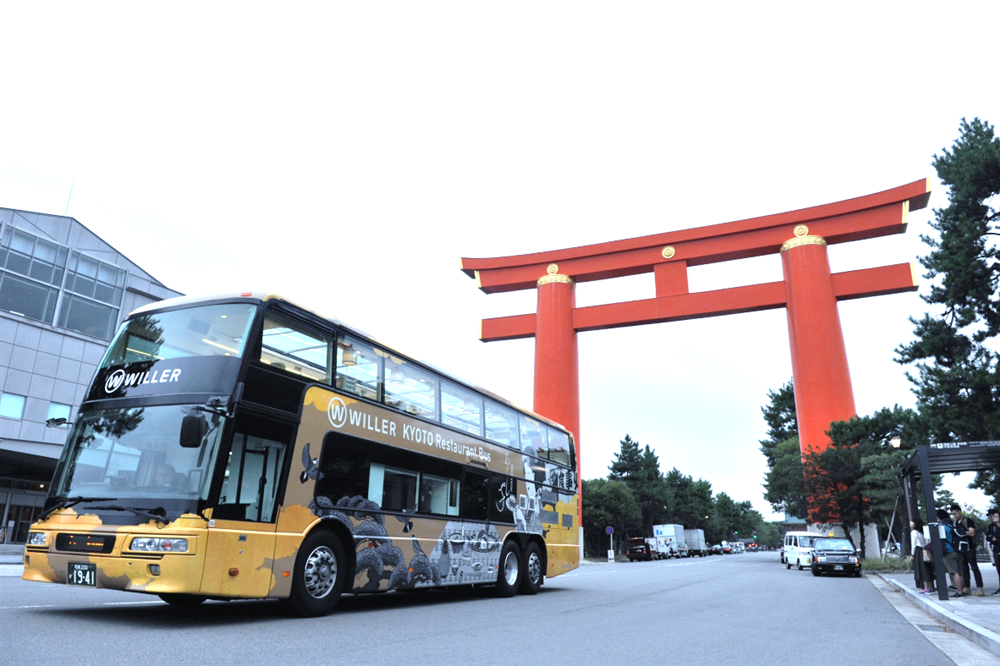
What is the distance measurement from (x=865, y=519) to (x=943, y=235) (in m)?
15.3

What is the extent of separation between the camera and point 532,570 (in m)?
13.1

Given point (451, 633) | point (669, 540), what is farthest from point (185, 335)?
point (669, 540)

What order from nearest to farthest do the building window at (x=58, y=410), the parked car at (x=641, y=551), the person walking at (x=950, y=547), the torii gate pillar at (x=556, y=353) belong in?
the person walking at (x=950, y=547)
the building window at (x=58, y=410)
the torii gate pillar at (x=556, y=353)
the parked car at (x=641, y=551)

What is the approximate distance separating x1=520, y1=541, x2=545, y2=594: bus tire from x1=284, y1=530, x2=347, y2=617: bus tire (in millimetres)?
5278

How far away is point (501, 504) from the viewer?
12062 mm

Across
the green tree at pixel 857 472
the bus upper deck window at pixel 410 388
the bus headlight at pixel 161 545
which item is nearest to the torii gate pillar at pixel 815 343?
the green tree at pixel 857 472

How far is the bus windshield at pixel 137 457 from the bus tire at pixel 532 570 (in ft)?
25.0

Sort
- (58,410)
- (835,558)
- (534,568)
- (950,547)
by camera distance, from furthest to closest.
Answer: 1. (58,410)
2. (835,558)
3. (534,568)
4. (950,547)

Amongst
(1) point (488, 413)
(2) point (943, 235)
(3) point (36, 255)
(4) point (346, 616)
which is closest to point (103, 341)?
(3) point (36, 255)

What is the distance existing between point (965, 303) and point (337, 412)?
18943 millimetres

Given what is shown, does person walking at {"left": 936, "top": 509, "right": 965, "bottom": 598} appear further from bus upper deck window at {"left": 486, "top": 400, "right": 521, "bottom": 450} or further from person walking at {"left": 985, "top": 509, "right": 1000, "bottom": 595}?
bus upper deck window at {"left": 486, "top": 400, "right": 521, "bottom": 450}

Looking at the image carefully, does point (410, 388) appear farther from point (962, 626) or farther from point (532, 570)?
point (962, 626)

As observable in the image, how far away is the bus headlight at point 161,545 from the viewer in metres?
6.39

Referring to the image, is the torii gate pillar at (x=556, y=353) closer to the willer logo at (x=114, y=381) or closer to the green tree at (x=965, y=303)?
the green tree at (x=965, y=303)
